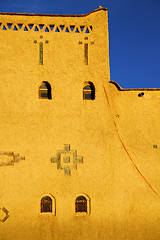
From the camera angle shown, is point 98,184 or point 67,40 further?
point 67,40

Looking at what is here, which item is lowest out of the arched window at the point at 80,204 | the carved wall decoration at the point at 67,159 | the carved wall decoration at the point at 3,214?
the carved wall decoration at the point at 3,214

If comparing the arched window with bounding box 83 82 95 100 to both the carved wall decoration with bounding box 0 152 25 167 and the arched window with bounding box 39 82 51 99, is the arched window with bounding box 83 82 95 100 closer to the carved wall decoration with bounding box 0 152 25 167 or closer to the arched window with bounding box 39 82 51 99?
the arched window with bounding box 39 82 51 99

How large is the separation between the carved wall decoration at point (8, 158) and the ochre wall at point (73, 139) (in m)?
0.08

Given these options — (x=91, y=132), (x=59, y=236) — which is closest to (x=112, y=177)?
(x=91, y=132)

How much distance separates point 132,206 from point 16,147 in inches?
206

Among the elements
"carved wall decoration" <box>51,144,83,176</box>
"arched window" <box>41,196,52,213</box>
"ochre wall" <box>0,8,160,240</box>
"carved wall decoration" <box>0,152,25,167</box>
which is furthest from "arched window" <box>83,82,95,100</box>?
"arched window" <box>41,196,52,213</box>

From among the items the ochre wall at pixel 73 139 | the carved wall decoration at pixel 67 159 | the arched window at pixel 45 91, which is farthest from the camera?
the arched window at pixel 45 91

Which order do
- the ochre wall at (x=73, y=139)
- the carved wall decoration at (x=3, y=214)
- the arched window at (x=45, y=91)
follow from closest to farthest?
the carved wall decoration at (x=3, y=214), the ochre wall at (x=73, y=139), the arched window at (x=45, y=91)

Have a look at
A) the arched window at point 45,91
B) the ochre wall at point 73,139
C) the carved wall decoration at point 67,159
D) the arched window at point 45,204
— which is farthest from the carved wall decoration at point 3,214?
the arched window at point 45,91

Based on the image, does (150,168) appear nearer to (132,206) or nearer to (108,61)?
(132,206)

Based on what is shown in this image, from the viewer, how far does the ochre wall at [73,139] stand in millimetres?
9305

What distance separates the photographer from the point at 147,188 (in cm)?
976

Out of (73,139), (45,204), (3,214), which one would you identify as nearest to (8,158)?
(3,214)

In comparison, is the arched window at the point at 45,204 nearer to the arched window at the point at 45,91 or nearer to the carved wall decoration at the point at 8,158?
the carved wall decoration at the point at 8,158
